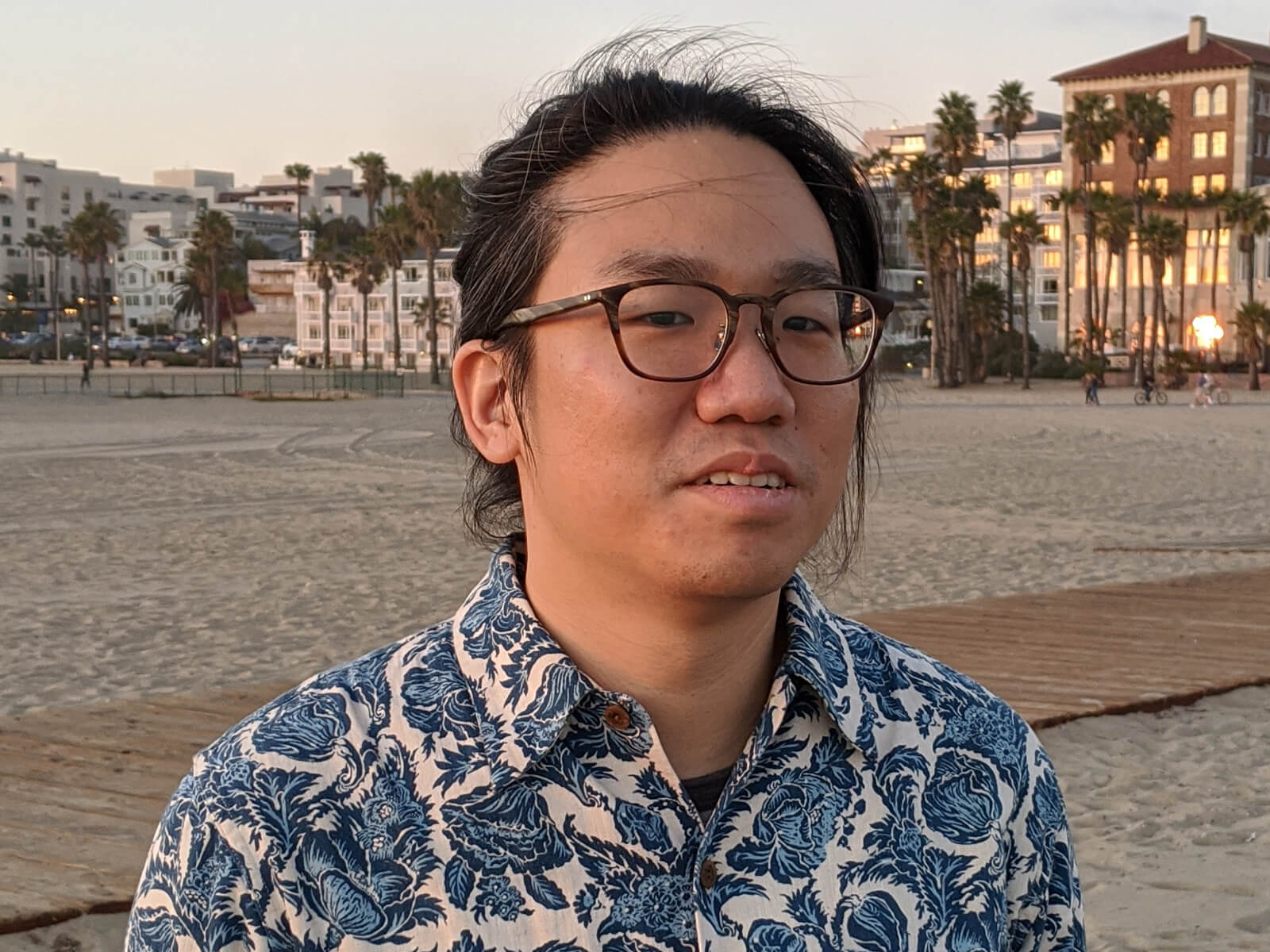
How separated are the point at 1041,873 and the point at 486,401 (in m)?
0.89

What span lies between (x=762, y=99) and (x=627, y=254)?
1.17 ft

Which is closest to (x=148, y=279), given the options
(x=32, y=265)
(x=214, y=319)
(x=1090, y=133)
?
(x=32, y=265)

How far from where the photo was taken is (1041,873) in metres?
1.79

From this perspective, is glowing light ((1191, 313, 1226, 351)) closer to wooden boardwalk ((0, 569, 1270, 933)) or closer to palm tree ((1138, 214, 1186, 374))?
palm tree ((1138, 214, 1186, 374))

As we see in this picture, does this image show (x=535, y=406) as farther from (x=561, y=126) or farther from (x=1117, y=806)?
(x=1117, y=806)

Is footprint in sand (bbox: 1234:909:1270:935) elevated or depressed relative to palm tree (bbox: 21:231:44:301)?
depressed

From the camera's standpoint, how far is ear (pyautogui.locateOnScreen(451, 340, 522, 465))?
6.11 feet

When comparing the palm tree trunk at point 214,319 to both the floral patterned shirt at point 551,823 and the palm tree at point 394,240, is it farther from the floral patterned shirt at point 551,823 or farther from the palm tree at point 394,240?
the floral patterned shirt at point 551,823

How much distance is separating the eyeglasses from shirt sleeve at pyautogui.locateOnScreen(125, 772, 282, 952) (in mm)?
647

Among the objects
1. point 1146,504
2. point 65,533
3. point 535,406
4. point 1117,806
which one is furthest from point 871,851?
point 1146,504

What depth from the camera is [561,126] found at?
180cm

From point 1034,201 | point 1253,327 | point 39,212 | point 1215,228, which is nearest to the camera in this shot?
point 1253,327

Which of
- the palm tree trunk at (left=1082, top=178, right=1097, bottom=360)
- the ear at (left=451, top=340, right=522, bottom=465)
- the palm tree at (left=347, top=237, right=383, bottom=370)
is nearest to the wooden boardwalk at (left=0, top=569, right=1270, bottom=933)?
the ear at (left=451, top=340, right=522, bottom=465)

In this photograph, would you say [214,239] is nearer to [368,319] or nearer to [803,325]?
[368,319]
